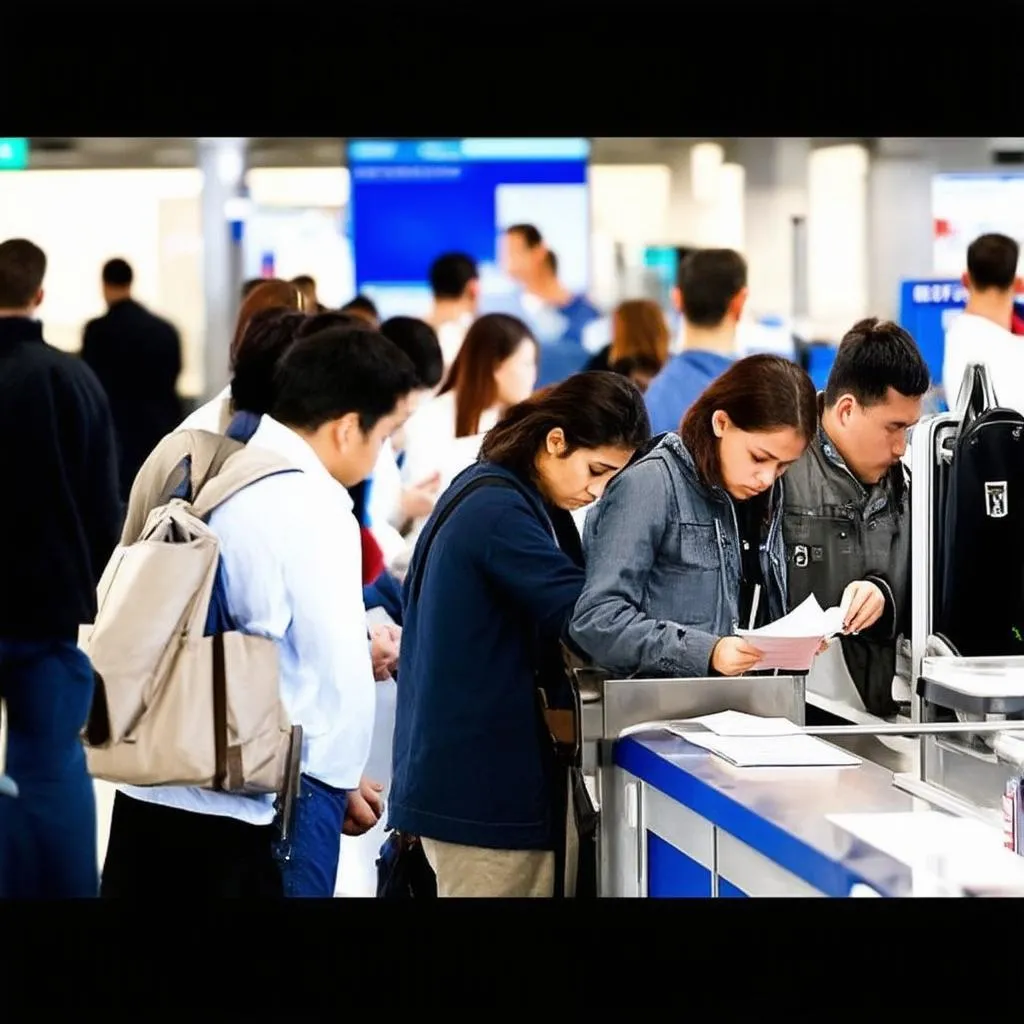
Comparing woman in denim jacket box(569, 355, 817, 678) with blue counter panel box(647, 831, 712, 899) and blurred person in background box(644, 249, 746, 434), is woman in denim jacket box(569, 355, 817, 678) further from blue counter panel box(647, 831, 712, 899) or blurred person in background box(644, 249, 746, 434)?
blue counter panel box(647, 831, 712, 899)

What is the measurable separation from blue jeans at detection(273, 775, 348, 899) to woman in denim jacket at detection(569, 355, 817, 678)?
636 millimetres

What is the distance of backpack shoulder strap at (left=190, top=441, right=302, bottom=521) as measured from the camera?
3.36 metres

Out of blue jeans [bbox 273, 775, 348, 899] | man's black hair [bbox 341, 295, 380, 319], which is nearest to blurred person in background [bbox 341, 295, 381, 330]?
man's black hair [bbox 341, 295, 380, 319]

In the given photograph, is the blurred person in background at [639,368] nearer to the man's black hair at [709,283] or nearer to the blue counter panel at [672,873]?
the man's black hair at [709,283]

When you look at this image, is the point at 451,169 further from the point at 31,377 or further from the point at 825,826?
the point at 825,826

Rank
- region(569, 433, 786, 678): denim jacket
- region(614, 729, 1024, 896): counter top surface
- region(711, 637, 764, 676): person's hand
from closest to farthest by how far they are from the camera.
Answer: region(614, 729, 1024, 896): counter top surface, region(711, 637, 764, 676): person's hand, region(569, 433, 786, 678): denim jacket

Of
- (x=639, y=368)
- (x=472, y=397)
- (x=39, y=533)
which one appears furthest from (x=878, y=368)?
(x=39, y=533)

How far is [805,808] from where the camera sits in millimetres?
2904

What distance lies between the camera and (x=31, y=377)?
12.6ft

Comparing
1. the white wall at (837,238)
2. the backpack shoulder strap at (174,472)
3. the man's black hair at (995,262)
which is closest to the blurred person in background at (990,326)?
the man's black hair at (995,262)

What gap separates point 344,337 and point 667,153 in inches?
38.0

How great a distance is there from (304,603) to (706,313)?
139 centimetres

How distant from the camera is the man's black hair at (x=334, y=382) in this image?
349cm

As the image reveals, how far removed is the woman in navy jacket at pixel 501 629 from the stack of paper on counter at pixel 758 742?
33 cm
